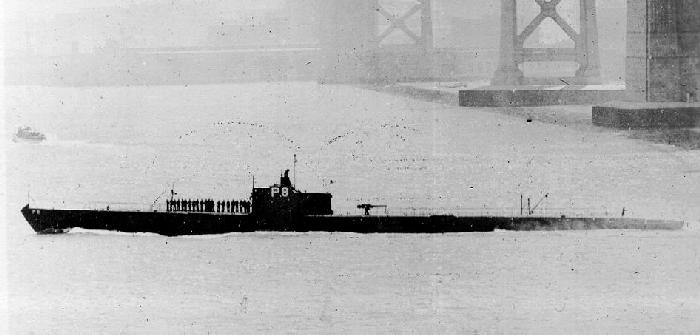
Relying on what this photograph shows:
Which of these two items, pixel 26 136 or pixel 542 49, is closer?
pixel 26 136

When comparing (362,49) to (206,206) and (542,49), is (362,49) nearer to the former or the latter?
(542,49)

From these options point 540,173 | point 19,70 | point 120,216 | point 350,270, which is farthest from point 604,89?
point 19,70

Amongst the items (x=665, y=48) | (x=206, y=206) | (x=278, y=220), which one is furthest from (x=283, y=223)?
(x=665, y=48)

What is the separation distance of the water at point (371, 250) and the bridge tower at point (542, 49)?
1060 inches

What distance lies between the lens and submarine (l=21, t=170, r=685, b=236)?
2783 cm

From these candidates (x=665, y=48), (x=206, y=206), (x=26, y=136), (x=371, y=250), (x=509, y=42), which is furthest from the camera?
(x=509, y=42)

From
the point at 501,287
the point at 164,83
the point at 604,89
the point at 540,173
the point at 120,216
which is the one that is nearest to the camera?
the point at 501,287

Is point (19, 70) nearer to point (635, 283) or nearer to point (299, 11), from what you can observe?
point (299, 11)

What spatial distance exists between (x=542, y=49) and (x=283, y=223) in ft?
198

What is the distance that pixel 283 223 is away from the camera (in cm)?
2741

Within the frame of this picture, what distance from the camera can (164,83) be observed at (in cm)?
14025

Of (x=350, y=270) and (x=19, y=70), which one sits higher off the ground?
(x=19, y=70)

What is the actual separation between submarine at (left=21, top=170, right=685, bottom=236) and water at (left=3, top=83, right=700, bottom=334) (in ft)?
1.36

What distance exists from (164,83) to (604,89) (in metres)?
72.6
